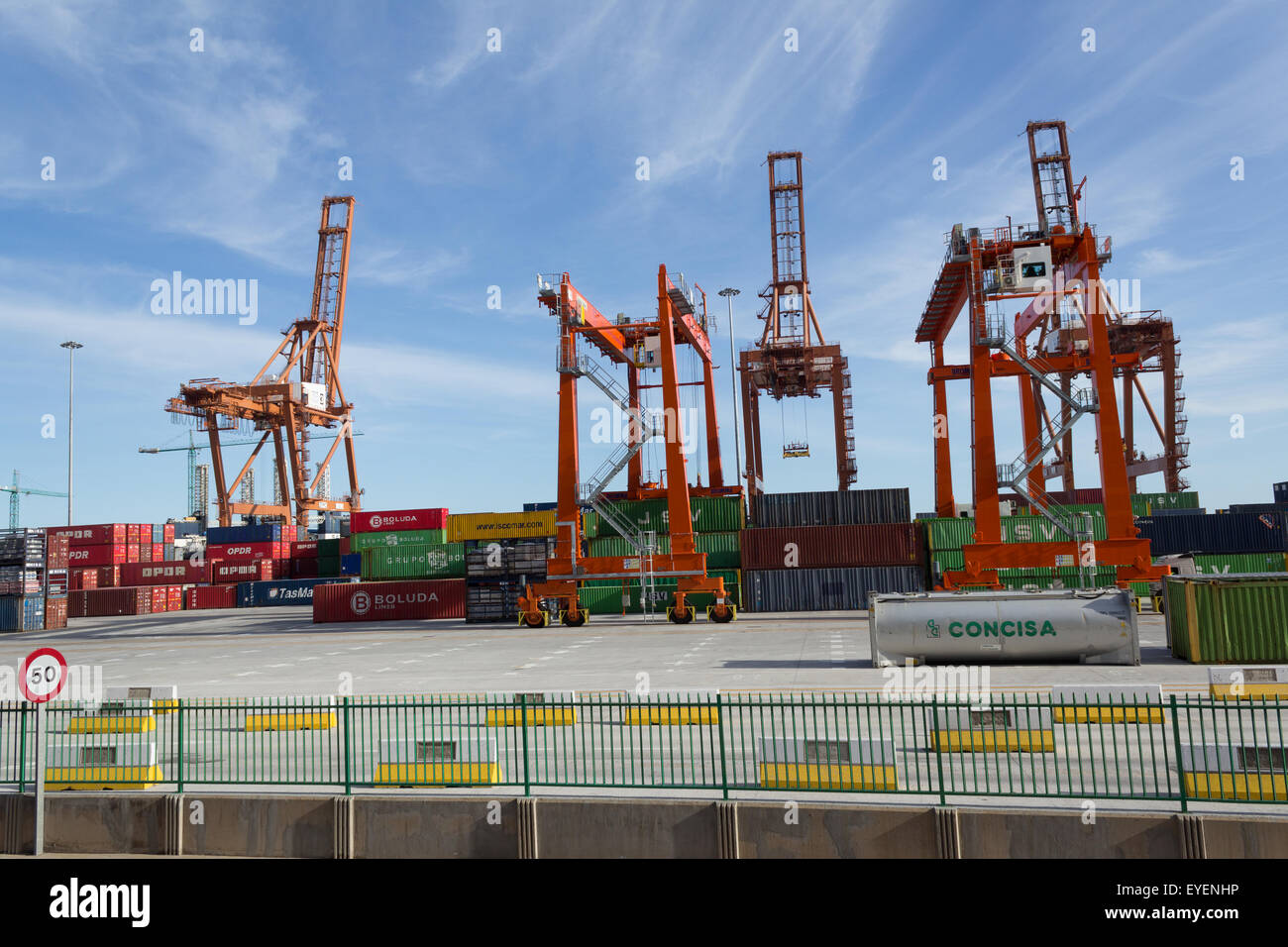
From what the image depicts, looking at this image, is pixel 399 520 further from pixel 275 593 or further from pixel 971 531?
pixel 971 531

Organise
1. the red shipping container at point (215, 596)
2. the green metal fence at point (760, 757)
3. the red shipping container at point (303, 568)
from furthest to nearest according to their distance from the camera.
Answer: the red shipping container at point (303, 568), the red shipping container at point (215, 596), the green metal fence at point (760, 757)

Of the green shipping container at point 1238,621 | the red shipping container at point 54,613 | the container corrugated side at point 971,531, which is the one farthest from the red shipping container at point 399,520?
the green shipping container at point 1238,621

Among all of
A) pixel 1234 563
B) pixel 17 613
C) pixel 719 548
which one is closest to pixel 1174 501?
pixel 1234 563

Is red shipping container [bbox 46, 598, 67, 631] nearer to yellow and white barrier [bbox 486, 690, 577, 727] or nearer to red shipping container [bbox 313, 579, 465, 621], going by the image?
red shipping container [bbox 313, 579, 465, 621]

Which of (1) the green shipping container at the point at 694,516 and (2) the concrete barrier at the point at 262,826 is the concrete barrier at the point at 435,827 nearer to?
(2) the concrete barrier at the point at 262,826

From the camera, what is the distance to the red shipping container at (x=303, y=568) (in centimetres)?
7800

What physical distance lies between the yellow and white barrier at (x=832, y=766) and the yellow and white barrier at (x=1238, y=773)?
315 centimetres

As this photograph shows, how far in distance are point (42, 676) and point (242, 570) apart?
72287mm

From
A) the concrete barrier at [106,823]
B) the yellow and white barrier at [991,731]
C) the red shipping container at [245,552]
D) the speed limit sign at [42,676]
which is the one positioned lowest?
the concrete barrier at [106,823]

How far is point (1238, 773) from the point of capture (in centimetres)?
936

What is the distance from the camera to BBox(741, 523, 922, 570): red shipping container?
4597cm

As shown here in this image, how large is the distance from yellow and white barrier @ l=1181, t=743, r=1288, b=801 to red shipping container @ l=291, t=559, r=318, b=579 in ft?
255

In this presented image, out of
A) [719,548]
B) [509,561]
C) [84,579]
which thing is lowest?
[84,579]
